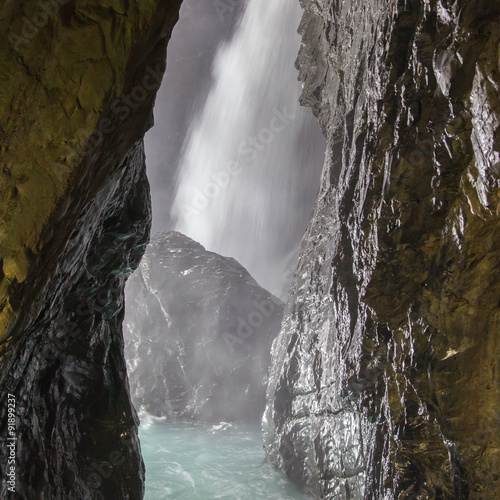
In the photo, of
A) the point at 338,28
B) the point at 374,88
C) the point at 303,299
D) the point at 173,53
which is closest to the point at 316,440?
the point at 303,299

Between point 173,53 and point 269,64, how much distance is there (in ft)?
38.7

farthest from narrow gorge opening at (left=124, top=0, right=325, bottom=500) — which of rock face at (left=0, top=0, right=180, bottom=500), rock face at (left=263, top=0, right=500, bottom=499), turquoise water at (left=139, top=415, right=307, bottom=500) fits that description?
rock face at (left=0, top=0, right=180, bottom=500)

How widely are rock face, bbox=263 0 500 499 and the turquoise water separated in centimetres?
295

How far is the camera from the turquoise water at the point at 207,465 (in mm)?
7699

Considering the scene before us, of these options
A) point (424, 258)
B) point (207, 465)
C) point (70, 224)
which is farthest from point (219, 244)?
point (70, 224)

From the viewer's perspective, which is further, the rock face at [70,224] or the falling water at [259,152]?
the falling water at [259,152]

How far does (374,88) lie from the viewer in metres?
4.35

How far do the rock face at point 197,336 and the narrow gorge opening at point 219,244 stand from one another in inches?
1.8

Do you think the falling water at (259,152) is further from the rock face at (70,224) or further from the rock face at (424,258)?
the rock face at (70,224)

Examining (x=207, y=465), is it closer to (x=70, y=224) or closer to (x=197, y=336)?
(x=197, y=336)

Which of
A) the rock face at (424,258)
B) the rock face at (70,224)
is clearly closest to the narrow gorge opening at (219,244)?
the rock face at (424,258)

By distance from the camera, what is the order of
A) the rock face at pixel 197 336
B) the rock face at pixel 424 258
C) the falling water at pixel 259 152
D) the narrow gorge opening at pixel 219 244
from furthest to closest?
the falling water at pixel 259 152 < the rock face at pixel 197 336 < the narrow gorge opening at pixel 219 244 < the rock face at pixel 424 258

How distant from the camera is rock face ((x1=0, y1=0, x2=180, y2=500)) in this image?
195 cm

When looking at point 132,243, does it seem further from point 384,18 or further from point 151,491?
point 151,491
